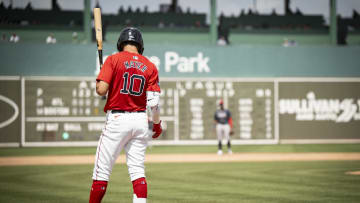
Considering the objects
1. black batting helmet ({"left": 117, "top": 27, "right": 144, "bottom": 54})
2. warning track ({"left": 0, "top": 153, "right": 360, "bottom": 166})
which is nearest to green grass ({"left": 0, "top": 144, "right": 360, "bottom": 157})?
warning track ({"left": 0, "top": 153, "right": 360, "bottom": 166})

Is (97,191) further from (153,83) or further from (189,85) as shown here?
(189,85)

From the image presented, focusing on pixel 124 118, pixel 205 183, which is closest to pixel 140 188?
pixel 124 118

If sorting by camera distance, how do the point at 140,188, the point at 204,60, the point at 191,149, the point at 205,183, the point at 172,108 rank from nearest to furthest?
the point at 140,188 < the point at 205,183 < the point at 191,149 < the point at 172,108 < the point at 204,60

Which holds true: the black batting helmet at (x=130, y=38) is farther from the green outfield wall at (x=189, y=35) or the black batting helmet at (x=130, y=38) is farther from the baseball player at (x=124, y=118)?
the green outfield wall at (x=189, y=35)

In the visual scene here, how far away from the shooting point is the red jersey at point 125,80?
605 centimetres

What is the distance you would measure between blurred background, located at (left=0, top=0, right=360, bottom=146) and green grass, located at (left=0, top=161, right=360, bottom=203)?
750cm

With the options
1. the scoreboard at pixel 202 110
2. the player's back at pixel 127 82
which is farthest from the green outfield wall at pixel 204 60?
the player's back at pixel 127 82

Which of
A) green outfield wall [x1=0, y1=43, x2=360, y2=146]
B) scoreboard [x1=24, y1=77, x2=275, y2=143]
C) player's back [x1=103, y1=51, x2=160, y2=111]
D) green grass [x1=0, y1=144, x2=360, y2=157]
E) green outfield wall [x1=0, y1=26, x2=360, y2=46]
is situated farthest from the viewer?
green outfield wall [x1=0, y1=26, x2=360, y2=46]

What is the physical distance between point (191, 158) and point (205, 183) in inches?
268

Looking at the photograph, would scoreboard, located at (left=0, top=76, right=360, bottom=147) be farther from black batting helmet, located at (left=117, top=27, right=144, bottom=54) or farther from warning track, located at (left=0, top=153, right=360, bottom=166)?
black batting helmet, located at (left=117, top=27, right=144, bottom=54)

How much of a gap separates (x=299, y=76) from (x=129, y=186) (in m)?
16.2

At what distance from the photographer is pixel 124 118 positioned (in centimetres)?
604

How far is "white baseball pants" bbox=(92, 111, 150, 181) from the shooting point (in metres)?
6.02

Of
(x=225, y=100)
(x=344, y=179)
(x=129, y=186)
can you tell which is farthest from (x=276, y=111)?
(x=129, y=186)
